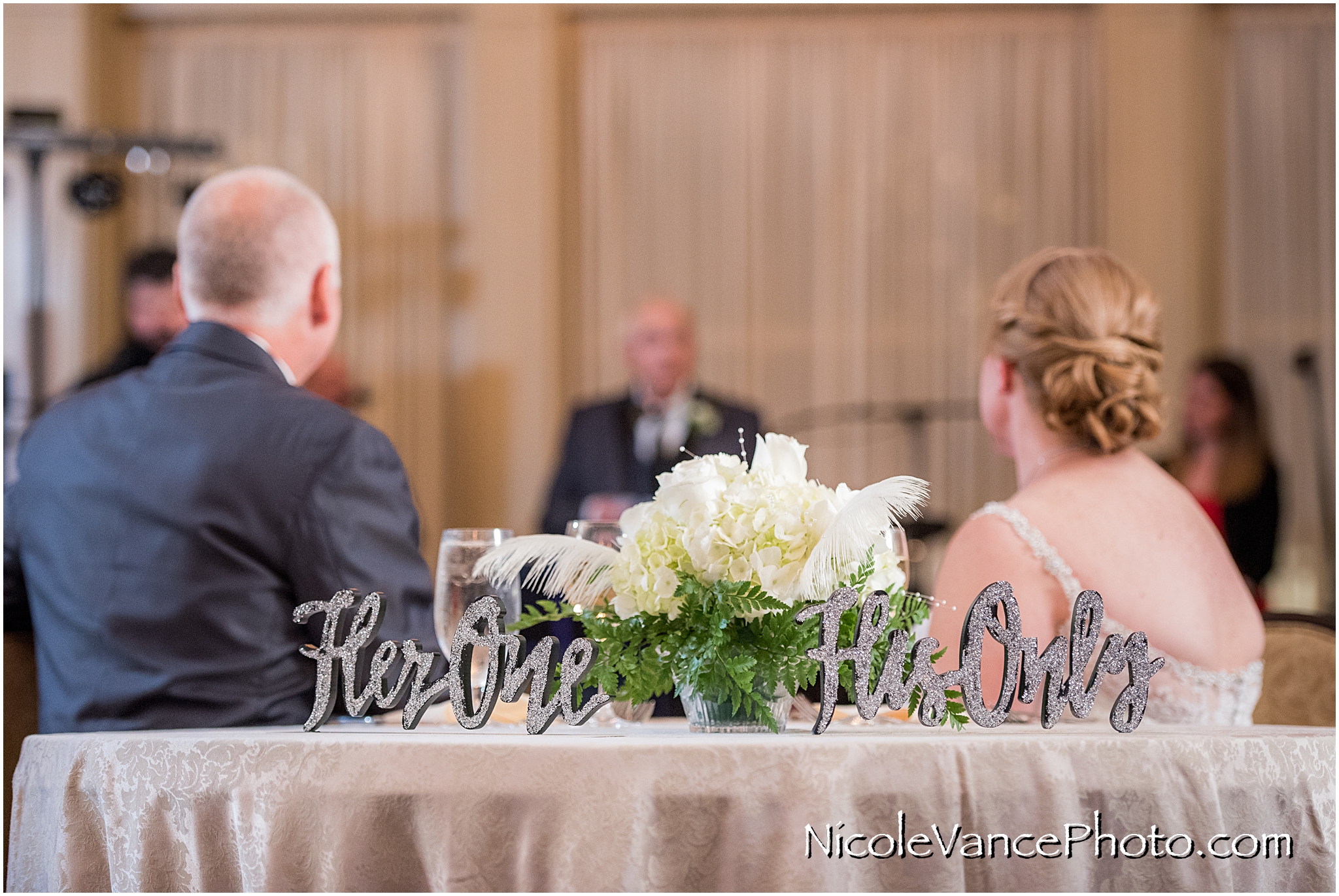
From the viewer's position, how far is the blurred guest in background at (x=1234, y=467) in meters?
5.42

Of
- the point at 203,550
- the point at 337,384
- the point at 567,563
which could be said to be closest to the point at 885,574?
the point at 567,563

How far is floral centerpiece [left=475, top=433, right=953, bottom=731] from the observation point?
49.6 inches

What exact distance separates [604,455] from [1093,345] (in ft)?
13.1

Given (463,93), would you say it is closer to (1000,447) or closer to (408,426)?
(408,426)

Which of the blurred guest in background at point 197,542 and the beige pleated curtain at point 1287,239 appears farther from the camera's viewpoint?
the beige pleated curtain at point 1287,239

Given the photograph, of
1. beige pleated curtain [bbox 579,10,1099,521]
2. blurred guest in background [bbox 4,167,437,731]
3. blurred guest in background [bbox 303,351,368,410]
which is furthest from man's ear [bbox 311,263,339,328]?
beige pleated curtain [bbox 579,10,1099,521]

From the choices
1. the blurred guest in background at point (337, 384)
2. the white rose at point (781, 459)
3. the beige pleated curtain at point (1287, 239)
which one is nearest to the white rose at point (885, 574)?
the white rose at point (781, 459)

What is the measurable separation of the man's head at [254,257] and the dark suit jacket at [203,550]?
0.64 feet

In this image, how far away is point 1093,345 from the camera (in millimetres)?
1907

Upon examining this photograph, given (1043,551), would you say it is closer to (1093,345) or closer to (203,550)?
(1093,345)

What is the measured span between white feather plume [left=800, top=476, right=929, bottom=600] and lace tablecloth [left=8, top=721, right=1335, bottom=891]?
0.15 meters

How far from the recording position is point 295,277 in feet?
6.94

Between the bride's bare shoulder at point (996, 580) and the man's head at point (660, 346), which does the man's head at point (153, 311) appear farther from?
the bride's bare shoulder at point (996, 580)

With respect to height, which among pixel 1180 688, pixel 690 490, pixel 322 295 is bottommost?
pixel 1180 688
